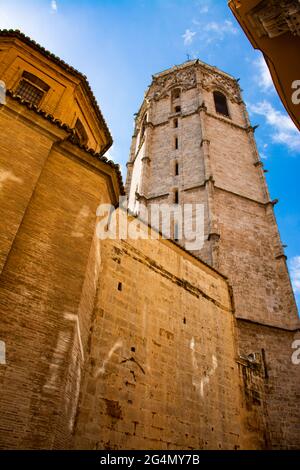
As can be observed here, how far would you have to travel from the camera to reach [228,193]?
1952 centimetres

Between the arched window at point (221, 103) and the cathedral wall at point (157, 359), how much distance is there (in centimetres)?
1913

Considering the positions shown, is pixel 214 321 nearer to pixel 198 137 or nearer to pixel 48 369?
pixel 48 369

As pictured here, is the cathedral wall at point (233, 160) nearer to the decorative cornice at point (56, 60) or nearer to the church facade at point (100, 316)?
the church facade at point (100, 316)

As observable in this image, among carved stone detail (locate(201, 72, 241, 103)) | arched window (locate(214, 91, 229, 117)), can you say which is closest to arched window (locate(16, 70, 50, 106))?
arched window (locate(214, 91, 229, 117))

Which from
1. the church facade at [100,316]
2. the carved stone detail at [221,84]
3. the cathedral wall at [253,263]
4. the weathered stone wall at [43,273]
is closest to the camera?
the weathered stone wall at [43,273]

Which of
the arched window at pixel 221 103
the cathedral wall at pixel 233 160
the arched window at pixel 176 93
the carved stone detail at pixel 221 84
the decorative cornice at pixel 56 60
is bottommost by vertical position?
the decorative cornice at pixel 56 60

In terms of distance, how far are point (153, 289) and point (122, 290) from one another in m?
1.20

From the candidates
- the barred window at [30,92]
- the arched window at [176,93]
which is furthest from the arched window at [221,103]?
the barred window at [30,92]

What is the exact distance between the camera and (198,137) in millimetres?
22531

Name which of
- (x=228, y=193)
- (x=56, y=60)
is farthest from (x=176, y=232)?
(x=56, y=60)

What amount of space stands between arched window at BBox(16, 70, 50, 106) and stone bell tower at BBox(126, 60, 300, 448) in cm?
1013

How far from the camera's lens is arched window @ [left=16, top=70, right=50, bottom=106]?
30.4ft

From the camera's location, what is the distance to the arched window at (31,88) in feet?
30.4
